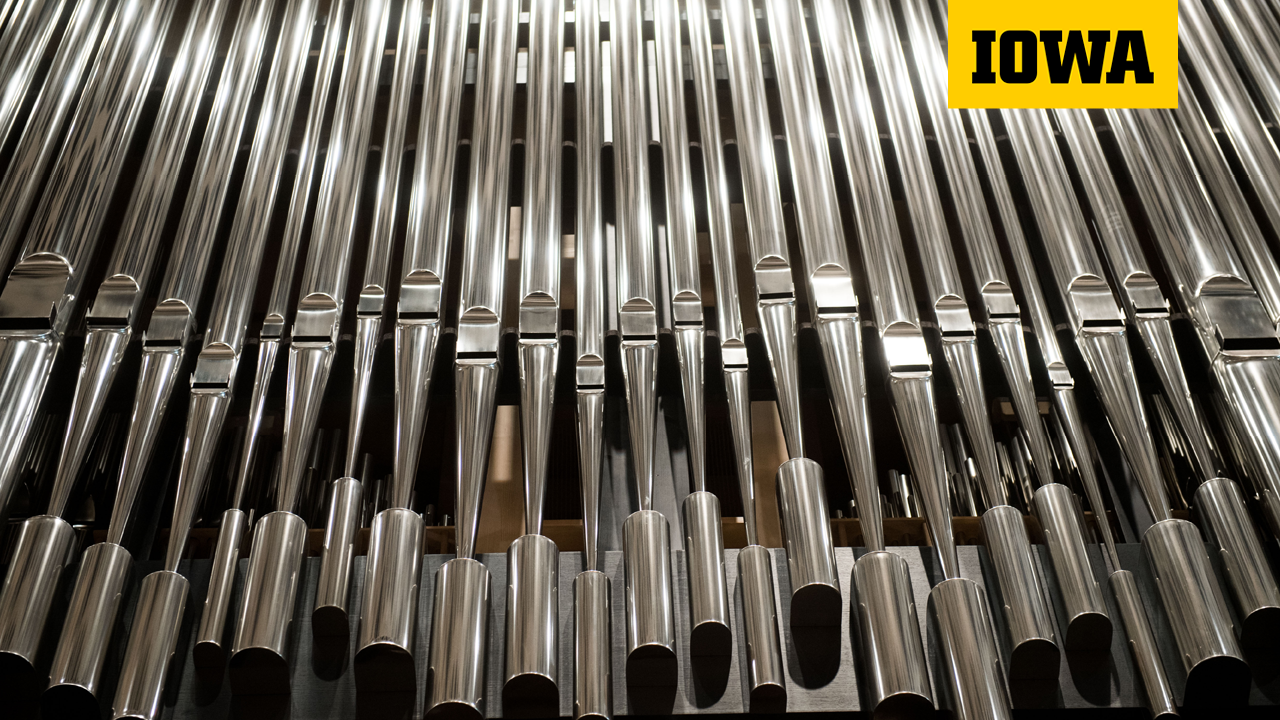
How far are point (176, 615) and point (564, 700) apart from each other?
0.61m

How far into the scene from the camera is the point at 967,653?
5.10ft

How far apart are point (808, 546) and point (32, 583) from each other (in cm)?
119

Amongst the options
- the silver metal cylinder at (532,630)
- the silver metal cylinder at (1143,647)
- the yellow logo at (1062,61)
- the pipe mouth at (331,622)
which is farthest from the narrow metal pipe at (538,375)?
the yellow logo at (1062,61)

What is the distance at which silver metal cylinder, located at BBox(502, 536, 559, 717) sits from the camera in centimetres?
155

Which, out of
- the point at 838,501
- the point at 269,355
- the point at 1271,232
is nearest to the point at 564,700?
the point at 269,355

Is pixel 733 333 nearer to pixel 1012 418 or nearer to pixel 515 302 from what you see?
pixel 515 302

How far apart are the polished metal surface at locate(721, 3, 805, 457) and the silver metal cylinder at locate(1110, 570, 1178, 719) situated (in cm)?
54

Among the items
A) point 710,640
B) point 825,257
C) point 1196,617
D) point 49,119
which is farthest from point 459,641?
point 49,119

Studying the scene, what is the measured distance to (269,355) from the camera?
2.11m

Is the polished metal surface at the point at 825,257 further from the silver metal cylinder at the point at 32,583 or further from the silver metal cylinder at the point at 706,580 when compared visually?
the silver metal cylinder at the point at 32,583

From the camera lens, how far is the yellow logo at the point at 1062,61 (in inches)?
118

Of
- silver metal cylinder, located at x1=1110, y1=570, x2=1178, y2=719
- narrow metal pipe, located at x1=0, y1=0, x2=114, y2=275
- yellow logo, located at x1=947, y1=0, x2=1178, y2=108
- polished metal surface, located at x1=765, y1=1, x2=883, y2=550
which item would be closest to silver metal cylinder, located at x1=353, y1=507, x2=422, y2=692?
polished metal surface, located at x1=765, y1=1, x2=883, y2=550

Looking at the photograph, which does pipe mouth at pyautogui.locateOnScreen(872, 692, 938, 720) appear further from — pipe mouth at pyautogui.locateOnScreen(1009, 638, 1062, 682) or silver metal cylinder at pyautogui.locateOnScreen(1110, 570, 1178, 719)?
silver metal cylinder at pyautogui.locateOnScreen(1110, 570, 1178, 719)

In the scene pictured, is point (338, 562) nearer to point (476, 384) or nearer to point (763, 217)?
point (476, 384)
